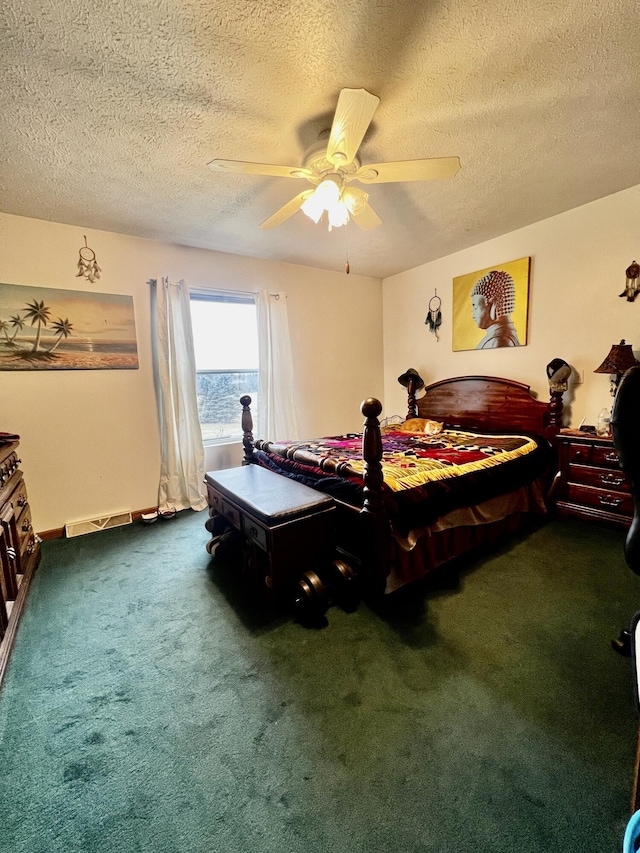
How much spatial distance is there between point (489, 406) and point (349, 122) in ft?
9.46

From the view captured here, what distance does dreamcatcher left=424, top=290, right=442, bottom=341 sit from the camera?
404cm

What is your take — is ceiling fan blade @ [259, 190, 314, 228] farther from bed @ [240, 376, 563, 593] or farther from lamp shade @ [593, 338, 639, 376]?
lamp shade @ [593, 338, 639, 376]

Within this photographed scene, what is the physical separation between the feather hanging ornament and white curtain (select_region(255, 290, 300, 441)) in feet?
4.85

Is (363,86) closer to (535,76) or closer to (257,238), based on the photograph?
(535,76)

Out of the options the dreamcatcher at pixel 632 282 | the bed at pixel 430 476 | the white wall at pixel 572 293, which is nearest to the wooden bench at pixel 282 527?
the bed at pixel 430 476

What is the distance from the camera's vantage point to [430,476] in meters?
Result: 2.05

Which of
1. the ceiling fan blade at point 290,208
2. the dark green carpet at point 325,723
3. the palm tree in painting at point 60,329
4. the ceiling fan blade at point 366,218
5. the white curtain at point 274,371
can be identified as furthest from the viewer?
the white curtain at point 274,371

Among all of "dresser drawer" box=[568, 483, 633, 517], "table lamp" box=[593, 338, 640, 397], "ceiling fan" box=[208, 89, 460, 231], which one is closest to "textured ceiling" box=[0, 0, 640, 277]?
"ceiling fan" box=[208, 89, 460, 231]

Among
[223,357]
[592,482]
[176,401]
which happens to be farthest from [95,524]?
[592,482]

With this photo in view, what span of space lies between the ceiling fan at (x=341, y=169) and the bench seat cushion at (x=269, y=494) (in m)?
1.54

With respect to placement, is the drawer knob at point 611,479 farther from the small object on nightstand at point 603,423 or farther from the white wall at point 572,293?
the white wall at point 572,293

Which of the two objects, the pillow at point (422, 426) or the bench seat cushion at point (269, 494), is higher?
the pillow at point (422, 426)

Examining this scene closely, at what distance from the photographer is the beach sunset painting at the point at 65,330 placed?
2652 mm

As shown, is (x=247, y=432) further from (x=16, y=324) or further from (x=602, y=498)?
(x=602, y=498)
